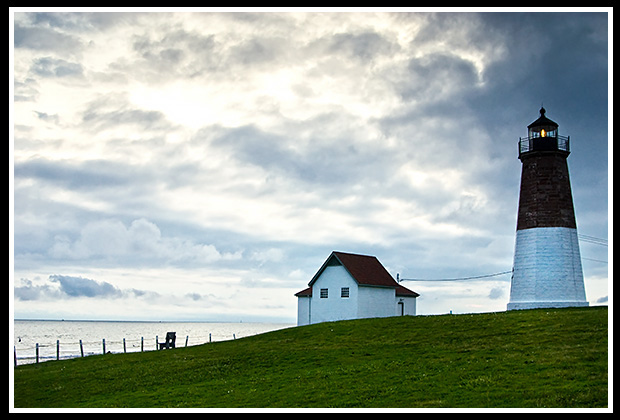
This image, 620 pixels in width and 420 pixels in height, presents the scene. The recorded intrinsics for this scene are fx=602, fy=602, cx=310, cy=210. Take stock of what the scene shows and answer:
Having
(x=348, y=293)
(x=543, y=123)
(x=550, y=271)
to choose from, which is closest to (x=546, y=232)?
(x=550, y=271)

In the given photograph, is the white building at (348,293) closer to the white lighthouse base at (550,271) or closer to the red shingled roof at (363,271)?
the red shingled roof at (363,271)

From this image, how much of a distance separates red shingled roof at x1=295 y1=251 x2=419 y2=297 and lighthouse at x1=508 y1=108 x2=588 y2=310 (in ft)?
47.5

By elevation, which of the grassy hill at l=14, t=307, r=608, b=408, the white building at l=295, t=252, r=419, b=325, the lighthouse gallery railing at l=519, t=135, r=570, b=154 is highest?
the lighthouse gallery railing at l=519, t=135, r=570, b=154

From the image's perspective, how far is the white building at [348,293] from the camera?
53.4 meters

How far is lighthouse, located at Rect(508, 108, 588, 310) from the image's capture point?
135ft

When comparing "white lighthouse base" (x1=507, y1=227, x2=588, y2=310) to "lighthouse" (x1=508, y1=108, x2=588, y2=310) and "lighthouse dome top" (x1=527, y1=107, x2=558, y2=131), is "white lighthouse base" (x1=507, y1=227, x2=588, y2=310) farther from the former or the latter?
"lighthouse dome top" (x1=527, y1=107, x2=558, y2=131)

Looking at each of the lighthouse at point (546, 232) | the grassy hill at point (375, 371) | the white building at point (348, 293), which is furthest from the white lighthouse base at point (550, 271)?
the white building at point (348, 293)

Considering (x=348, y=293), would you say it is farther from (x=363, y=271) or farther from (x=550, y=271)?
(x=550, y=271)

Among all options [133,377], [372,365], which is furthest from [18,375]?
[372,365]

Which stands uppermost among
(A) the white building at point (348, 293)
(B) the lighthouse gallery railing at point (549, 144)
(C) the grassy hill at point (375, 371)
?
(B) the lighthouse gallery railing at point (549, 144)

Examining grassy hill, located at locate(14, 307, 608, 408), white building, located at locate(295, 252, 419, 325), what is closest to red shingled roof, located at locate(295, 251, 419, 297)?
white building, located at locate(295, 252, 419, 325)

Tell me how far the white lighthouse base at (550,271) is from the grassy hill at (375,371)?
5294mm

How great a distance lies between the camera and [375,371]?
2428cm
